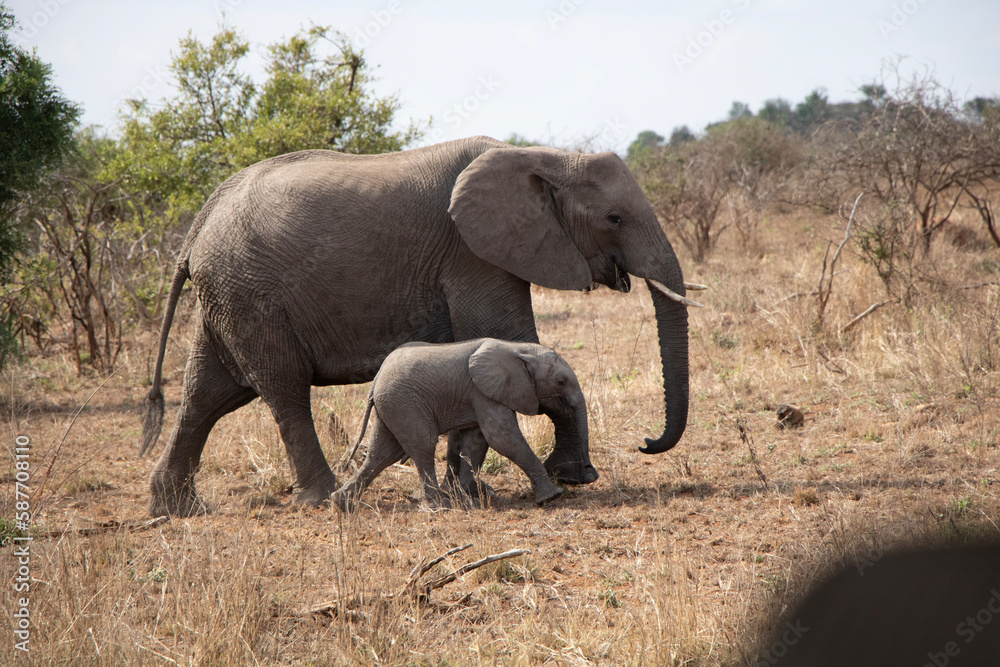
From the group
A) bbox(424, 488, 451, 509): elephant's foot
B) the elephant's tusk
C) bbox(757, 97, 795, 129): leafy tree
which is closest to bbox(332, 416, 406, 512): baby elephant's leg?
bbox(424, 488, 451, 509): elephant's foot

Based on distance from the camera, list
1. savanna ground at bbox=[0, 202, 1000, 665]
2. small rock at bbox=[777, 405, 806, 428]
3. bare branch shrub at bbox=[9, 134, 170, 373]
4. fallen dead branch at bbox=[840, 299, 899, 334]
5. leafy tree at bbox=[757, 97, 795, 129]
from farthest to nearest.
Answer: leafy tree at bbox=[757, 97, 795, 129] → bare branch shrub at bbox=[9, 134, 170, 373] → fallen dead branch at bbox=[840, 299, 899, 334] → small rock at bbox=[777, 405, 806, 428] → savanna ground at bbox=[0, 202, 1000, 665]

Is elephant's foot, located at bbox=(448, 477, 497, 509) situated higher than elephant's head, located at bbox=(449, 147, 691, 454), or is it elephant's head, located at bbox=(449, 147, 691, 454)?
elephant's head, located at bbox=(449, 147, 691, 454)

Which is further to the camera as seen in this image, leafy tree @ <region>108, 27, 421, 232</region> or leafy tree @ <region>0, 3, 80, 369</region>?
leafy tree @ <region>108, 27, 421, 232</region>

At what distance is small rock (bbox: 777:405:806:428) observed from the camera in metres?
6.99

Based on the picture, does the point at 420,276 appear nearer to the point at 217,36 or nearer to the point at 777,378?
the point at 777,378

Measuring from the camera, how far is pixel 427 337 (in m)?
5.82

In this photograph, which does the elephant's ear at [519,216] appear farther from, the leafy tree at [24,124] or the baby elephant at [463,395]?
the leafy tree at [24,124]

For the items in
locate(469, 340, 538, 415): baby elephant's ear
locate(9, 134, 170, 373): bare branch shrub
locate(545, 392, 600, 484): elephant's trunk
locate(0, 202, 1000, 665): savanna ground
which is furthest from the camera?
locate(9, 134, 170, 373): bare branch shrub

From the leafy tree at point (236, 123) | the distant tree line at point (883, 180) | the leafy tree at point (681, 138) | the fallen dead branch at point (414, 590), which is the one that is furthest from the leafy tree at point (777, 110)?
the fallen dead branch at point (414, 590)

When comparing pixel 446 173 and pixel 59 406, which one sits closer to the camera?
pixel 446 173

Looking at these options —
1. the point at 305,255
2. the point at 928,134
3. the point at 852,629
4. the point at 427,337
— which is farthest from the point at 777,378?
the point at 928,134

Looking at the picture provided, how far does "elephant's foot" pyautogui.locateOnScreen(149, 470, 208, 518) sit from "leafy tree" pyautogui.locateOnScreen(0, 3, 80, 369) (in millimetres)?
2212

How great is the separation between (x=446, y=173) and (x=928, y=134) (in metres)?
11.1

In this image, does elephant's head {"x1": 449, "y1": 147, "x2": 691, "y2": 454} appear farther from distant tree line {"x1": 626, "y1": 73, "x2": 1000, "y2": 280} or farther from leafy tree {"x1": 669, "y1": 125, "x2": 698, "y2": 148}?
leafy tree {"x1": 669, "y1": 125, "x2": 698, "y2": 148}
